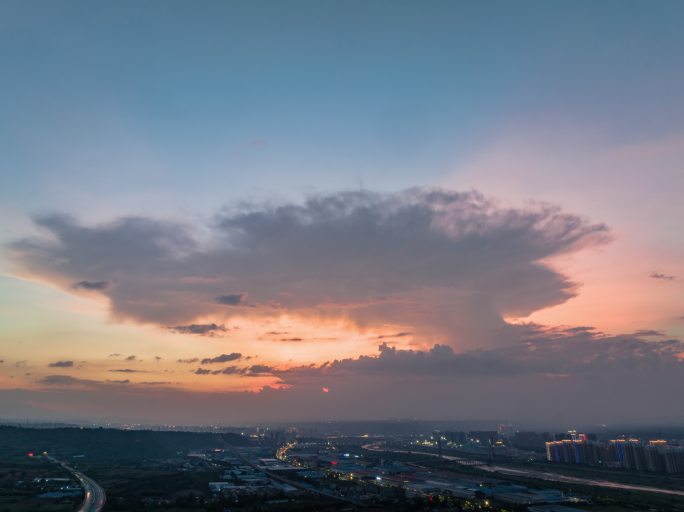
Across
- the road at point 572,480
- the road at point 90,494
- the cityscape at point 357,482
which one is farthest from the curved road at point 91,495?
the road at point 572,480

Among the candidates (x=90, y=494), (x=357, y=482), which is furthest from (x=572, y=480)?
(x=90, y=494)

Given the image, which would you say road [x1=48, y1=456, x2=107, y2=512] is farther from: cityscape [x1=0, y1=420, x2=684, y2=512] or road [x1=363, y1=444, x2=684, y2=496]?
road [x1=363, y1=444, x2=684, y2=496]

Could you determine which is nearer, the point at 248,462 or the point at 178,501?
the point at 178,501

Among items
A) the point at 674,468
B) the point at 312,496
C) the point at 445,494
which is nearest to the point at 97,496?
the point at 312,496

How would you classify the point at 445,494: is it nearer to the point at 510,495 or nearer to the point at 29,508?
the point at 510,495

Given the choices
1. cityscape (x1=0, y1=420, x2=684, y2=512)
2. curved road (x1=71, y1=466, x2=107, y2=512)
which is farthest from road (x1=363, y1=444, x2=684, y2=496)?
curved road (x1=71, y1=466, x2=107, y2=512)

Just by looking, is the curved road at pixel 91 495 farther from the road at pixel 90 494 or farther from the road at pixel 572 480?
the road at pixel 572 480

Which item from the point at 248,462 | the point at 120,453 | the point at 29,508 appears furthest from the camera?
the point at 120,453

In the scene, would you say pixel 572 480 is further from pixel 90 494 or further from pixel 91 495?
pixel 90 494
